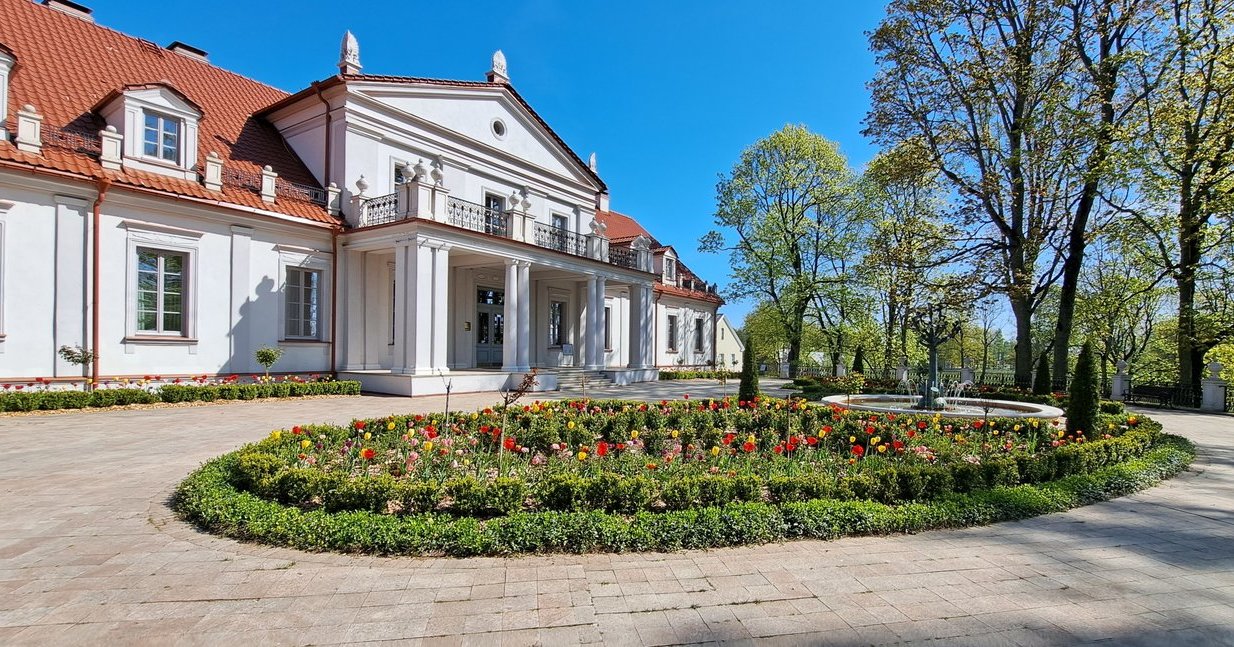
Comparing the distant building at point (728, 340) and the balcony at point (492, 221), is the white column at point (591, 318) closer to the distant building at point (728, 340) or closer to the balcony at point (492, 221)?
the balcony at point (492, 221)

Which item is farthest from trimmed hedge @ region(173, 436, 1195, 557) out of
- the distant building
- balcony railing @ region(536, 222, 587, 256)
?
the distant building

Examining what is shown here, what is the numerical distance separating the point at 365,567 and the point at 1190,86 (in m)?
24.9

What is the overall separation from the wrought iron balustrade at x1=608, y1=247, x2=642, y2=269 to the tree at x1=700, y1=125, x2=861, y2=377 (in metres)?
8.86

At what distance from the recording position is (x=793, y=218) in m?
29.8

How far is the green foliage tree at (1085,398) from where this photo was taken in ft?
27.7

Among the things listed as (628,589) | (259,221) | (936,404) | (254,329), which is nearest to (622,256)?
(259,221)

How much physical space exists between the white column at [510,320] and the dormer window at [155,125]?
8.53m

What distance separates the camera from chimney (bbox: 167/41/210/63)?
18938 millimetres

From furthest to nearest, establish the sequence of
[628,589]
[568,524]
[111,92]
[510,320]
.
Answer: [510,320], [111,92], [568,524], [628,589]

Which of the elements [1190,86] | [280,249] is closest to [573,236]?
[280,249]

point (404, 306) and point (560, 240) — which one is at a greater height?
point (560, 240)

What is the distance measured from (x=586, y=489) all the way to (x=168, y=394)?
12.0 m

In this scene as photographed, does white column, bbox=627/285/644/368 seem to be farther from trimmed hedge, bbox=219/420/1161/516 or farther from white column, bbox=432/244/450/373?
trimmed hedge, bbox=219/420/1161/516

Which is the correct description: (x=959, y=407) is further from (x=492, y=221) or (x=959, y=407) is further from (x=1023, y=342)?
(x=492, y=221)
